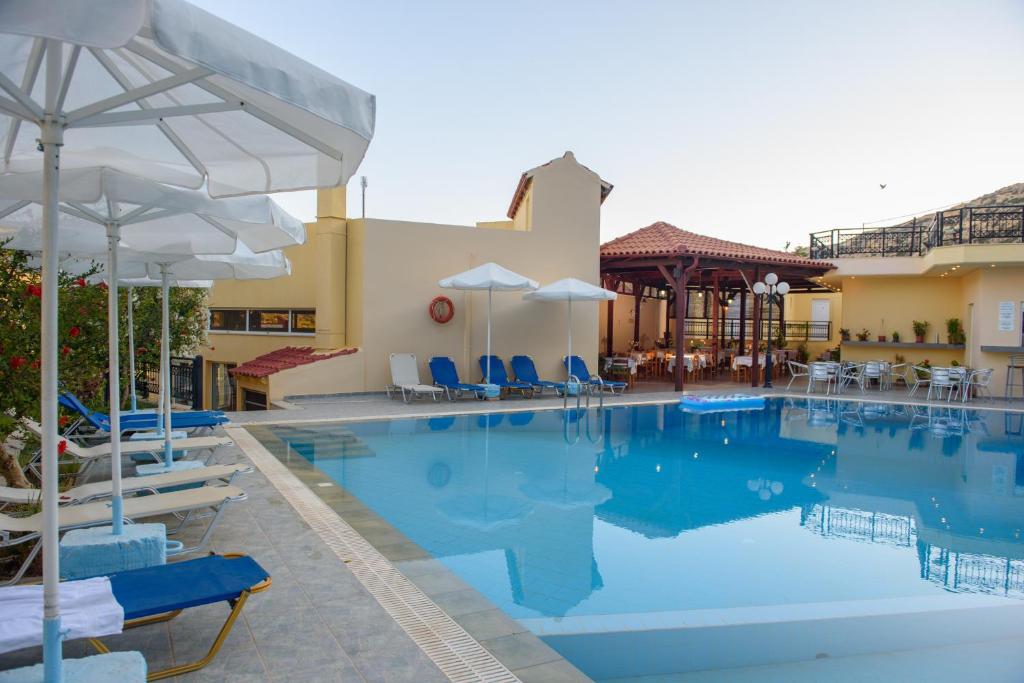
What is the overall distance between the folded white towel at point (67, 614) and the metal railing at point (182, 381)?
10.5 m

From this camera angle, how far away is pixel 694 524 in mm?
6113

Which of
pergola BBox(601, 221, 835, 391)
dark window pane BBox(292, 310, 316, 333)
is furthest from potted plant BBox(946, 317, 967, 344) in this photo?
dark window pane BBox(292, 310, 316, 333)

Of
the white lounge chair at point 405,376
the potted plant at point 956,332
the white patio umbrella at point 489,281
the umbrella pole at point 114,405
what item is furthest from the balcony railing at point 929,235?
the umbrella pole at point 114,405

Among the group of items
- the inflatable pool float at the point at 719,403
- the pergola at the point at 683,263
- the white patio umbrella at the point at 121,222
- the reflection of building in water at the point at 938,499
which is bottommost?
the reflection of building in water at the point at 938,499

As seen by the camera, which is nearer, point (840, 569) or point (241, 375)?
point (840, 569)

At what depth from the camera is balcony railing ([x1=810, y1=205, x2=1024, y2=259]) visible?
53.2 ft

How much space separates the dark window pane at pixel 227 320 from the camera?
17859 mm

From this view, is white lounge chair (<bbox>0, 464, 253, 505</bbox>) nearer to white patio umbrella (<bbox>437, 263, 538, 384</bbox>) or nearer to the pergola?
white patio umbrella (<bbox>437, 263, 538, 384</bbox>)

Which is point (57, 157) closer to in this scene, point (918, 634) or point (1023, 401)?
point (918, 634)

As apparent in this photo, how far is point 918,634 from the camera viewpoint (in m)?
4.15

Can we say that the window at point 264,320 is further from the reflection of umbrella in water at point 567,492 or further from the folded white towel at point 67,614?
the folded white towel at point 67,614

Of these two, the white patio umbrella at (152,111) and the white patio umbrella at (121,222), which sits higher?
the white patio umbrella at (152,111)

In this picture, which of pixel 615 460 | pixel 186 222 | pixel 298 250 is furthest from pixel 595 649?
pixel 298 250

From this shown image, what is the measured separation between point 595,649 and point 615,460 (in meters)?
5.05
